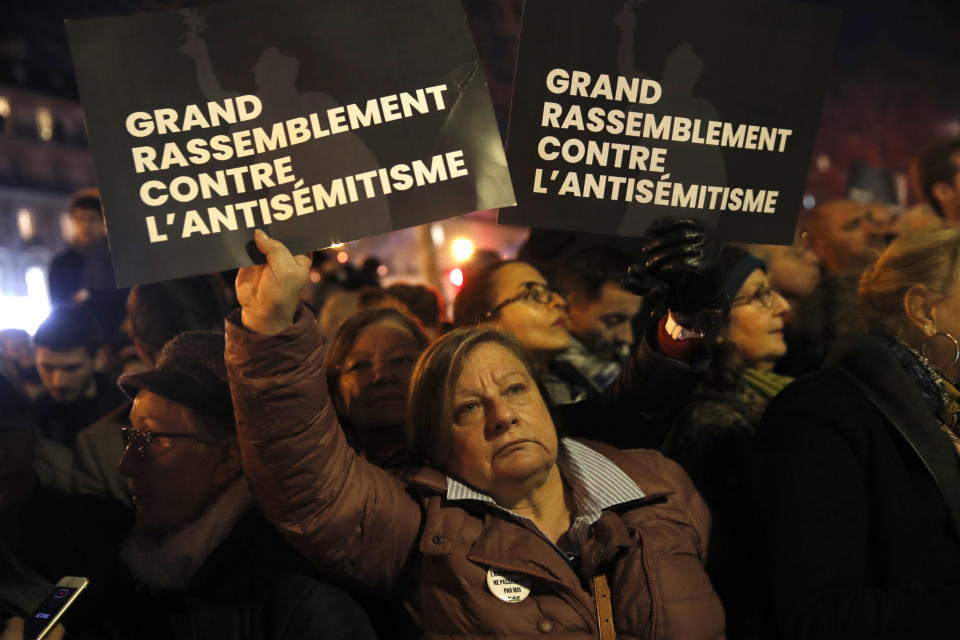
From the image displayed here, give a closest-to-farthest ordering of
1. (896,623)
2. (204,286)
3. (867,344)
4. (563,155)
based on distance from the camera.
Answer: (896,623)
(867,344)
(563,155)
(204,286)

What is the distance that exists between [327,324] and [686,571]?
4460mm

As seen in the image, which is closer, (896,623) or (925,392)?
(896,623)

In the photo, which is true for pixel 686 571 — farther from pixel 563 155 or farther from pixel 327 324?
pixel 327 324

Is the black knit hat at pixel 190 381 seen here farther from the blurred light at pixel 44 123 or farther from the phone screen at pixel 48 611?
the blurred light at pixel 44 123

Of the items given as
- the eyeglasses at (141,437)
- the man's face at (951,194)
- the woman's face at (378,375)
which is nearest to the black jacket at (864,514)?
the woman's face at (378,375)

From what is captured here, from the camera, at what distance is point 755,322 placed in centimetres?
399

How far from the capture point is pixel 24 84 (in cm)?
4547

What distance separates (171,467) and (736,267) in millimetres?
2581

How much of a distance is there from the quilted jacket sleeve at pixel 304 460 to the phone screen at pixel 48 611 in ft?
2.03

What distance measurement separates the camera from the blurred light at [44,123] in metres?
46.8

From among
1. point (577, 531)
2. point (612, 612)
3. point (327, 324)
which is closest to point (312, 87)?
point (577, 531)

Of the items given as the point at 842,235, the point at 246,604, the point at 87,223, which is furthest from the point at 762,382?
the point at 87,223

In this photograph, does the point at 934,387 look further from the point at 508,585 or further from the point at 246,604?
the point at 246,604

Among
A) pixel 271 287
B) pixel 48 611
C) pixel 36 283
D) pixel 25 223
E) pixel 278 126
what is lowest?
pixel 36 283
